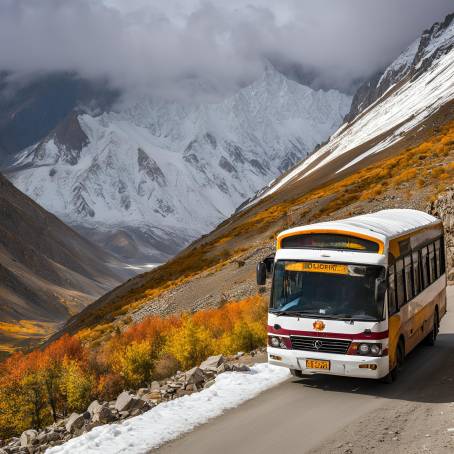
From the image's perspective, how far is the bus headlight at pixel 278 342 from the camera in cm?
1352

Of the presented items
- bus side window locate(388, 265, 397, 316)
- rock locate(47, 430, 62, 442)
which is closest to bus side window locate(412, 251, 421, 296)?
bus side window locate(388, 265, 397, 316)

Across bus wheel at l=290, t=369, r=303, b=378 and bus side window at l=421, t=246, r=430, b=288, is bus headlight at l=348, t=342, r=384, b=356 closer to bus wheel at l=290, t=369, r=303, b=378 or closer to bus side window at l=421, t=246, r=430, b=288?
bus wheel at l=290, t=369, r=303, b=378

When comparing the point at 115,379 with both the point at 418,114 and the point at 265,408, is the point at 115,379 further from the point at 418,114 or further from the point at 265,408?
the point at 418,114

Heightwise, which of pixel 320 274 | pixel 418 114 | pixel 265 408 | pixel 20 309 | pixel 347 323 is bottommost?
pixel 20 309

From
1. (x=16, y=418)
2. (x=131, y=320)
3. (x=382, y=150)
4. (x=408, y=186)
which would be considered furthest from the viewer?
(x=382, y=150)

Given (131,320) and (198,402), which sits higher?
(198,402)

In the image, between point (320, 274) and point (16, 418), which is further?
point (16, 418)

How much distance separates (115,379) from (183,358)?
4208mm

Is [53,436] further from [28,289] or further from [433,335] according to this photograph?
[28,289]

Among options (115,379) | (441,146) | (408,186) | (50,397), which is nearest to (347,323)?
(115,379)

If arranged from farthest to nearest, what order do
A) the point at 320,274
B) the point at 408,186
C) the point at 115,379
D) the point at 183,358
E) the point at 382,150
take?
1. the point at 382,150
2. the point at 408,186
3. the point at 115,379
4. the point at 183,358
5. the point at 320,274

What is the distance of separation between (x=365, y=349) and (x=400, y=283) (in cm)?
225

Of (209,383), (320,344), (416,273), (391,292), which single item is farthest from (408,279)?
(209,383)

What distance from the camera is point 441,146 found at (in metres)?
64.3
